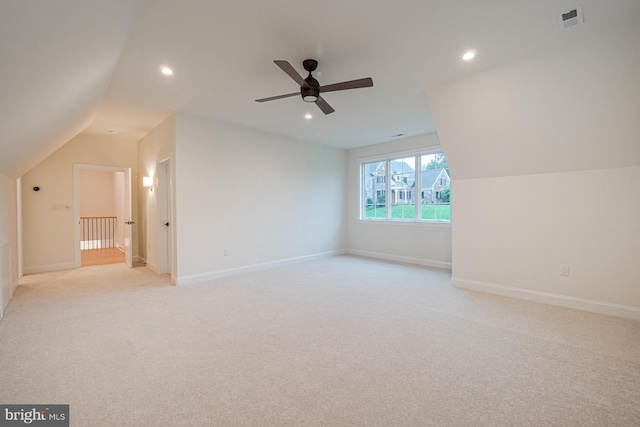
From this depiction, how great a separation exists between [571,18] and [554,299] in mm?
3057

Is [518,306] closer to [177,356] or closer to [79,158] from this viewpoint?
[177,356]

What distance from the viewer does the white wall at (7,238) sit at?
11.0ft

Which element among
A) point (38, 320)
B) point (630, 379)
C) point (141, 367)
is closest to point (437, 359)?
point (630, 379)

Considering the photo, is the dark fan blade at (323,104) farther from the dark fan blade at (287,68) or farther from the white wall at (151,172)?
the white wall at (151,172)

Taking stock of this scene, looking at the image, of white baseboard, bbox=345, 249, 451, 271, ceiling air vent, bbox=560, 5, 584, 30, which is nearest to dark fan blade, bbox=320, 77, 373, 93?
ceiling air vent, bbox=560, 5, 584, 30

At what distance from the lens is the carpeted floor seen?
5.63 feet

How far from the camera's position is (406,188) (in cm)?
639

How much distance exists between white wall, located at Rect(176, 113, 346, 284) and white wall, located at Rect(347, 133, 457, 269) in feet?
1.63

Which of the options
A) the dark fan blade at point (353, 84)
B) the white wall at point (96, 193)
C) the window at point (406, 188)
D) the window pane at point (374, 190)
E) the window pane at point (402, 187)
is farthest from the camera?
the white wall at point (96, 193)

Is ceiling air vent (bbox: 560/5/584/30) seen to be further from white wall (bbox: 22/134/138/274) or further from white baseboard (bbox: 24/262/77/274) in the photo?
white baseboard (bbox: 24/262/77/274)

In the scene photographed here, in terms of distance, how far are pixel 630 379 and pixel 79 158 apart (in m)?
8.36

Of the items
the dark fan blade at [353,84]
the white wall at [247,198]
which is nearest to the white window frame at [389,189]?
the white wall at [247,198]

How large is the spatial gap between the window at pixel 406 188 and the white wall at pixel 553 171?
1.62 metres

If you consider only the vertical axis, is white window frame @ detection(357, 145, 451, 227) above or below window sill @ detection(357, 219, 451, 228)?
above
